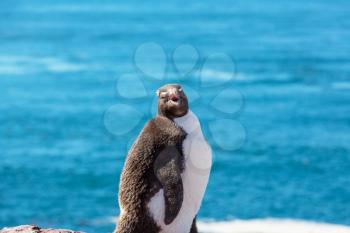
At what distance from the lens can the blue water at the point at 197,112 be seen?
4062 centimetres

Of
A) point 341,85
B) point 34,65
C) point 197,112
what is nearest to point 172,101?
point 197,112

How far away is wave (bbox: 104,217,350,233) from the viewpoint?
31312mm

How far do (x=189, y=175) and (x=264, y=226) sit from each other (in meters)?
23.6

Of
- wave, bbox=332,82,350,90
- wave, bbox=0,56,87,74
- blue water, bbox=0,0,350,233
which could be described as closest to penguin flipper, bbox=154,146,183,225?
blue water, bbox=0,0,350,233

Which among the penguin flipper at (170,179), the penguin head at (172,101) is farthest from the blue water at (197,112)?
the penguin flipper at (170,179)

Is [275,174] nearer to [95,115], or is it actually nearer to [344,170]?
[344,170]

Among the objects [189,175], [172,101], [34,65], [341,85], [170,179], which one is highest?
[34,65]

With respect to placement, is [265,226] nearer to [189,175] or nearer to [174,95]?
[189,175]

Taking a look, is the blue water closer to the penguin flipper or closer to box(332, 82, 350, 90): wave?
box(332, 82, 350, 90): wave

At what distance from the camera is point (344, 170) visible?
4506 cm

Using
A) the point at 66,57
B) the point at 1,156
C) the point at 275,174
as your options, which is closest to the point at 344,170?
the point at 275,174

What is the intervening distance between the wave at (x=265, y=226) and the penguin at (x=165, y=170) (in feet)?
68.5

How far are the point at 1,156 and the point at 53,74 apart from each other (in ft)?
99.9

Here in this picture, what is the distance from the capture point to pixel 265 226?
3284 centimetres
